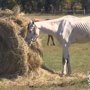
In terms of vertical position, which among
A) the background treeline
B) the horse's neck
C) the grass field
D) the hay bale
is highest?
the horse's neck

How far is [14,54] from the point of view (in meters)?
10.2

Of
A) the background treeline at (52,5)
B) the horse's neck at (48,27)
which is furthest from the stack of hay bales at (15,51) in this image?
the background treeline at (52,5)

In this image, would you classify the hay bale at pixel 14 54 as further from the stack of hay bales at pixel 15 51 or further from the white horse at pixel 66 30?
the white horse at pixel 66 30

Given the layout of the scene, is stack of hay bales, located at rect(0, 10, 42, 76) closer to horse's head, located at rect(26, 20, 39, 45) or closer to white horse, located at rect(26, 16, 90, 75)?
horse's head, located at rect(26, 20, 39, 45)

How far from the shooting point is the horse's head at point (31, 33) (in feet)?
34.3

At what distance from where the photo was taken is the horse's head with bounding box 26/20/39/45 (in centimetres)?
1045

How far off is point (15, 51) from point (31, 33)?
76cm

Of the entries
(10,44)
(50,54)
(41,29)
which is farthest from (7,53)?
(50,54)

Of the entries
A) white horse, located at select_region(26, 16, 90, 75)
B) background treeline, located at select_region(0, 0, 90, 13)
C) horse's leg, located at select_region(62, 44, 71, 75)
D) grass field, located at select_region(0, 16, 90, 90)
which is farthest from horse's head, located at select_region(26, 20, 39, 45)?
background treeline, located at select_region(0, 0, 90, 13)

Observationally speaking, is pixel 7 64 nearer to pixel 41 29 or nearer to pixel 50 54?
pixel 41 29

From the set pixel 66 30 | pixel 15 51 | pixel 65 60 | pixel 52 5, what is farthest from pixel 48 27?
pixel 52 5

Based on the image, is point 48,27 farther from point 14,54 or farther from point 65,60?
point 14,54

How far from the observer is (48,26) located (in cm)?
1080

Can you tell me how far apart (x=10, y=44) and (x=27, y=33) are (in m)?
0.62
